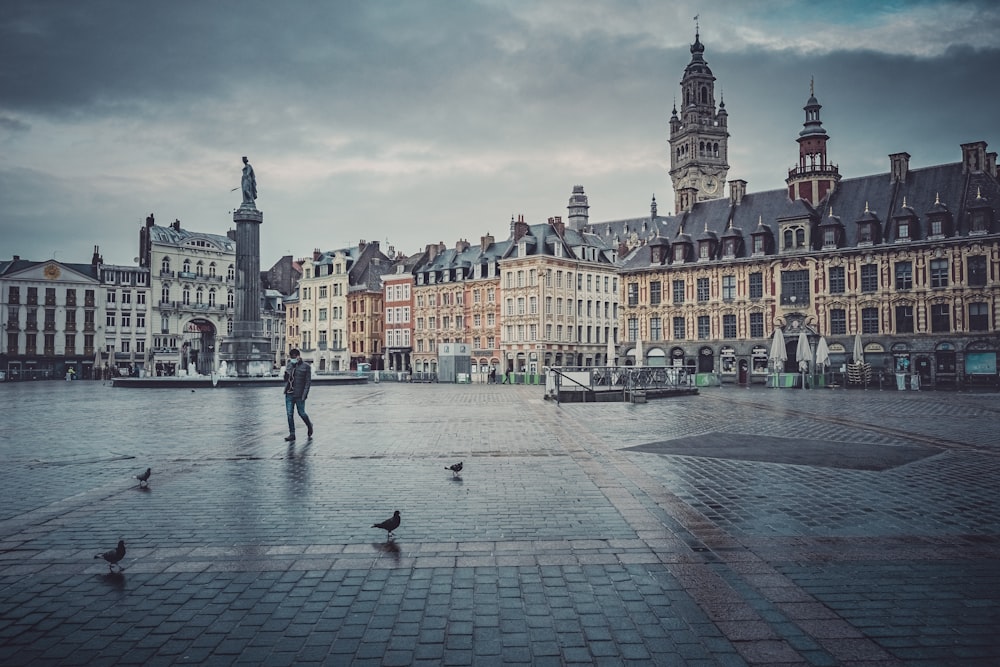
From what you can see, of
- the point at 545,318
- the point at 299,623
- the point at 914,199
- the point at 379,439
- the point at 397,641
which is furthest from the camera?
the point at 545,318

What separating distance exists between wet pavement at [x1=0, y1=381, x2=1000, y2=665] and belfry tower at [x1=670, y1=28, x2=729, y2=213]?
101m

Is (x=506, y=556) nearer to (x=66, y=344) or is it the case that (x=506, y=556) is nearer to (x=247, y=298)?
(x=247, y=298)

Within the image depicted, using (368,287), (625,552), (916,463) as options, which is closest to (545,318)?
(368,287)

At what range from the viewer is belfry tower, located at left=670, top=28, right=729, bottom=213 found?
108 metres

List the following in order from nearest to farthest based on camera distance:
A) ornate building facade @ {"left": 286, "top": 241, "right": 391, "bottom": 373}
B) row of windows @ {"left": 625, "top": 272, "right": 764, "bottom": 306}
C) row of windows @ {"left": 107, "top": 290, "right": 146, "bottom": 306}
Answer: row of windows @ {"left": 625, "top": 272, "right": 764, "bottom": 306}
row of windows @ {"left": 107, "top": 290, "right": 146, "bottom": 306}
ornate building facade @ {"left": 286, "top": 241, "right": 391, "bottom": 373}

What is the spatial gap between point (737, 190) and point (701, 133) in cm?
5580

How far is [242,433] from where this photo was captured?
1661 centimetres

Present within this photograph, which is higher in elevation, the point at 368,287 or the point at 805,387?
the point at 368,287

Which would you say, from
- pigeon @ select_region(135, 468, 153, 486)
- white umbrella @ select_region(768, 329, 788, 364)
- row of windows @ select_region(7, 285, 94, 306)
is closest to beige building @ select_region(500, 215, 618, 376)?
white umbrella @ select_region(768, 329, 788, 364)

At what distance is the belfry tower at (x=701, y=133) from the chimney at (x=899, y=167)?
59068 millimetres

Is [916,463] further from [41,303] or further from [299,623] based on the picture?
[41,303]

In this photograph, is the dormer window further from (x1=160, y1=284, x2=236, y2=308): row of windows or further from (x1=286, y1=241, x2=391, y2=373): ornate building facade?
(x1=160, y1=284, x2=236, y2=308): row of windows

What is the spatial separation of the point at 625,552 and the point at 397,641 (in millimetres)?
2638

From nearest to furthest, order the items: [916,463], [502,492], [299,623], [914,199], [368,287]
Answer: [299,623], [502,492], [916,463], [914,199], [368,287]
